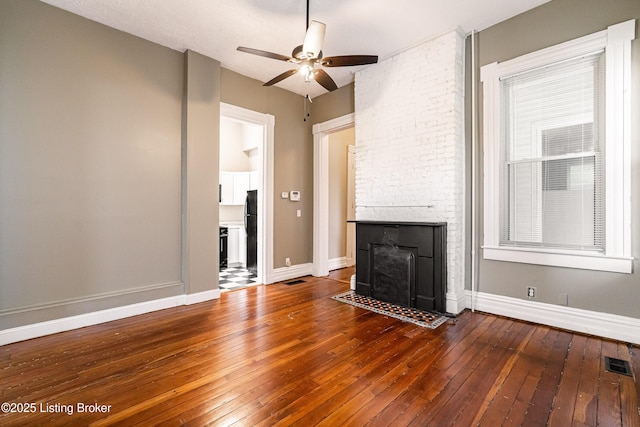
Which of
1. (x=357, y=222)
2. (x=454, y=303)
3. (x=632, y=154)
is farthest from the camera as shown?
(x=357, y=222)

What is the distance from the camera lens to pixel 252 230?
5.50m

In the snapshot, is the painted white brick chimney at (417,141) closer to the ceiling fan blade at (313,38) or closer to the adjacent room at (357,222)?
the adjacent room at (357,222)

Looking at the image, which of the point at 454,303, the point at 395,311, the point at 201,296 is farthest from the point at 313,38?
the point at 201,296

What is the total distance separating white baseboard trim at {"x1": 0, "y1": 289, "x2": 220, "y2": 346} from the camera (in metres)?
2.71

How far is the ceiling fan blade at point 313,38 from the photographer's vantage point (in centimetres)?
242

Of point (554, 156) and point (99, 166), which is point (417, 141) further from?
point (99, 166)

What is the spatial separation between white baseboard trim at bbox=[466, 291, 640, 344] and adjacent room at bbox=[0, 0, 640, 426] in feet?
0.07

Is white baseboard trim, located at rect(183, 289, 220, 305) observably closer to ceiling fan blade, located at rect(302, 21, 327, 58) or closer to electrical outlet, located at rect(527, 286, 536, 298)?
ceiling fan blade, located at rect(302, 21, 327, 58)

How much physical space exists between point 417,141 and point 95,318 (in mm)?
4207

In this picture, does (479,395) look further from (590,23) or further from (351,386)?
(590,23)

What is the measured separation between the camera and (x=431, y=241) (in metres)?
3.36

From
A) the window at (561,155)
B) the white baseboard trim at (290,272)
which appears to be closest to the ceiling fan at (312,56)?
the window at (561,155)

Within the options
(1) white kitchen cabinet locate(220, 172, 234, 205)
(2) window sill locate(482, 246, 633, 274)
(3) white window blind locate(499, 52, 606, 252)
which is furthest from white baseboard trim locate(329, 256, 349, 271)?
(3) white window blind locate(499, 52, 606, 252)

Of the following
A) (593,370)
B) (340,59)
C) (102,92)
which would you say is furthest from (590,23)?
(102,92)
